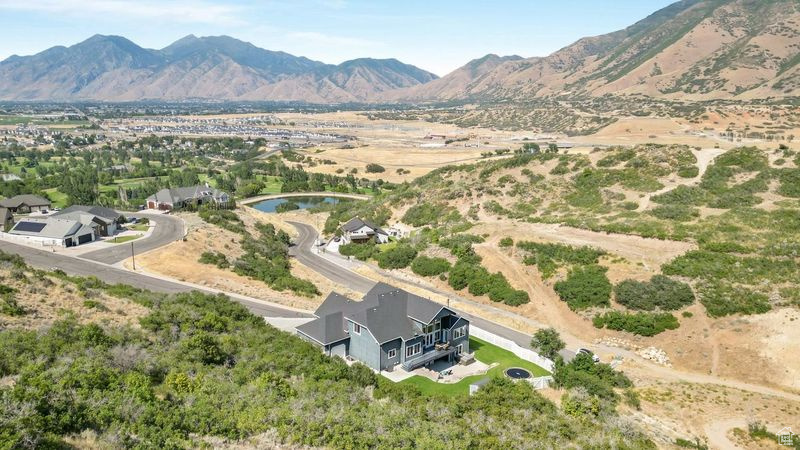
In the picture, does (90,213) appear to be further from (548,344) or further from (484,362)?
(548,344)

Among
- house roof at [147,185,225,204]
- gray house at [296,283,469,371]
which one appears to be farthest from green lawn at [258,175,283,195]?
gray house at [296,283,469,371]

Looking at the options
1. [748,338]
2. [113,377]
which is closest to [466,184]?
[748,338]

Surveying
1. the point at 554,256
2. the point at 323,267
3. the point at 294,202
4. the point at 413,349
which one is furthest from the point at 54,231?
the point at 294,202

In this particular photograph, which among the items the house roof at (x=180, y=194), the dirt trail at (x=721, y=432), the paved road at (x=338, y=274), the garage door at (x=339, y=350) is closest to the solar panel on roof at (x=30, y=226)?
the house roof at (x=180, y=194)

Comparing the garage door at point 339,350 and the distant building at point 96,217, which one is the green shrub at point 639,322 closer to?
the garage door at point 339,350

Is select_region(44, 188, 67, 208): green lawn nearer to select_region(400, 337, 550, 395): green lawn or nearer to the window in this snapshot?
the window

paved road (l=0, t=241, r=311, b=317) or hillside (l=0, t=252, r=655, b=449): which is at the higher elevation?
hillside (l=0, t=252, r=655, b=449)
